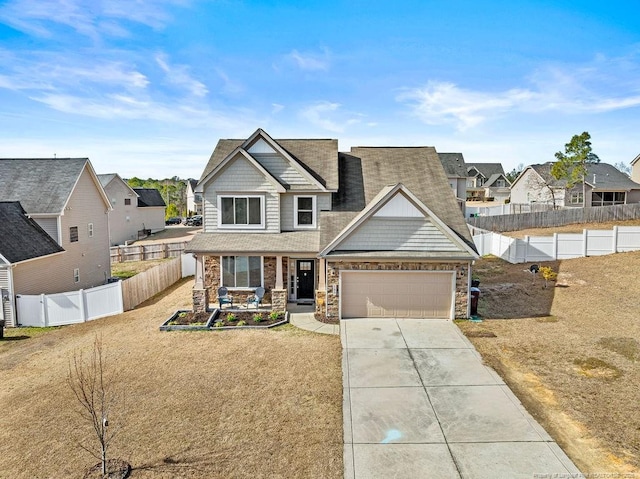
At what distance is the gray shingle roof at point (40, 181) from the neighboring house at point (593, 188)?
43971mm

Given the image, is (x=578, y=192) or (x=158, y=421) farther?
(x=578, y=192)

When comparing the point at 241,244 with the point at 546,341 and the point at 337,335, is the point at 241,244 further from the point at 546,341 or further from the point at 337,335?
the point at 546,341

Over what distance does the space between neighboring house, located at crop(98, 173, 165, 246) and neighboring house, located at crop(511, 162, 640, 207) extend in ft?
154

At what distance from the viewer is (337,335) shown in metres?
14.4

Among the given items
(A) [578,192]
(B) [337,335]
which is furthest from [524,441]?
(A) [578,192]

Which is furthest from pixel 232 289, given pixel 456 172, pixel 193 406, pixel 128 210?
pixel 456 172

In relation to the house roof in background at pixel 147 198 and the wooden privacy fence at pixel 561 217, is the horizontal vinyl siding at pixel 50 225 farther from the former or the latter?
the wooden privacy fence at pixel 561 217

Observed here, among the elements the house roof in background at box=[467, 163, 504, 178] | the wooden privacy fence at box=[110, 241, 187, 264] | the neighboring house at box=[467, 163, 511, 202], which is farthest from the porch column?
the house roof in background at box=[467, 163, 504, 178]

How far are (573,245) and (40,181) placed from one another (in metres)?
30.8

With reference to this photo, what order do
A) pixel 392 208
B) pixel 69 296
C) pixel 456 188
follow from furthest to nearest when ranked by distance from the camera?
1. pixel 456 188
2. pixel 69 296
3. pixel 392 208

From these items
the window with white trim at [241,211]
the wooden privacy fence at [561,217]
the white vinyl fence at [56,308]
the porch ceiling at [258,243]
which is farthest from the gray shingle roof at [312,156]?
the wooden privacy fence at [561,217]

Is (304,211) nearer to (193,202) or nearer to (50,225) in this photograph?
(50,225)

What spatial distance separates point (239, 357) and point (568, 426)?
8.93 meters

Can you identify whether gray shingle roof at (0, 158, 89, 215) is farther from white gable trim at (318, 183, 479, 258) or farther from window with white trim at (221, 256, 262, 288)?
white gable trim at (318, 183, 479, 258)
